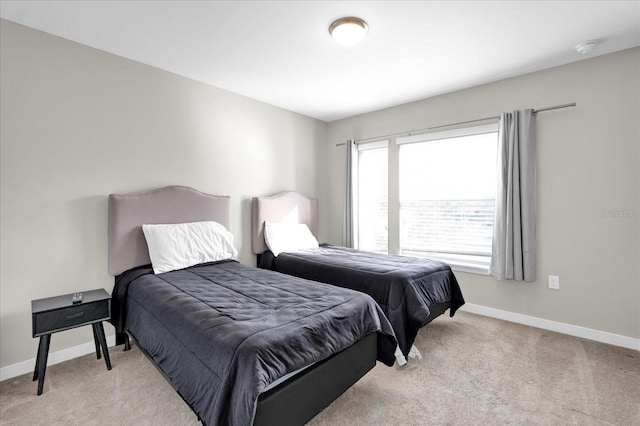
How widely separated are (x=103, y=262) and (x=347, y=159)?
3163 mm

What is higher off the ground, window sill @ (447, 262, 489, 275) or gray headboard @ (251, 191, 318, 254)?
gray headboard @ (251, 191, 318, 254)

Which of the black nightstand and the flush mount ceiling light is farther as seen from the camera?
the flush mount ceiling light

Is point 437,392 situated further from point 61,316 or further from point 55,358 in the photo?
point 55,358

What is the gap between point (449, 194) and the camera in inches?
147

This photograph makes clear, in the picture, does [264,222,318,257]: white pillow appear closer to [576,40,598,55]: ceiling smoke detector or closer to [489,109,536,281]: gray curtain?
[489,109,536,281]: gray curtain

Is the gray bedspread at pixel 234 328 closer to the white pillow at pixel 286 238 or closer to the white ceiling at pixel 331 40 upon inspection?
the white pillow at pixel 286 238

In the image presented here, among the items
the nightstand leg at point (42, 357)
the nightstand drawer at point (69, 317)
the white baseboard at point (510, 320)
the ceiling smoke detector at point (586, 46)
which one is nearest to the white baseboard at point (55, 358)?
the white baseboard at point (510, 320)

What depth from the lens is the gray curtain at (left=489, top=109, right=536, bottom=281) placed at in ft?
10.00

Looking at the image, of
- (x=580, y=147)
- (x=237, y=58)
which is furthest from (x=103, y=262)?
(x=580, y=147)

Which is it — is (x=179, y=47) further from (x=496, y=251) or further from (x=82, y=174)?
(x=496, y=251)

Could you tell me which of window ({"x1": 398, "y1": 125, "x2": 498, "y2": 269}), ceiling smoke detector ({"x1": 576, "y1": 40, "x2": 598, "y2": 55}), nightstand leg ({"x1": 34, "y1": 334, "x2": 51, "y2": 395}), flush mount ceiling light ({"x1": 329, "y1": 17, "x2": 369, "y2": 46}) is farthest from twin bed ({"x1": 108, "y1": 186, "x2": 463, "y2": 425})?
ceiling smoke detector ({"x1": 576, "y1": 40, "x2": 598, "y2": 55})

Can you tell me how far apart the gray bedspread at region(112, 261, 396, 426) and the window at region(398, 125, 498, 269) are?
205 centimetres

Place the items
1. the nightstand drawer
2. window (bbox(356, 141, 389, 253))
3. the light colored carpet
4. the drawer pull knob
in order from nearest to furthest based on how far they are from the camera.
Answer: the light colored carpet → the nightstand drawer → the drawer pull knob → window (bbox(356, 141, 389, 253))

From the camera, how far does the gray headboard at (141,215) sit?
2621 mm
